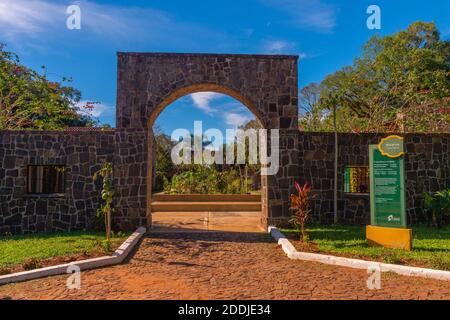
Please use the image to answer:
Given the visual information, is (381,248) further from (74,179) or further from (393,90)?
(393,90)

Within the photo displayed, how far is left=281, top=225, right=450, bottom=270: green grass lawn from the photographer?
20.1 feet

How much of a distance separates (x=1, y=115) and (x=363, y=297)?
1479 centimetres

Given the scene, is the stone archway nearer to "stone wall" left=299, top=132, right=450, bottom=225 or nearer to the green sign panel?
"stone wall" left=299, top=132, right=450, bottom=225

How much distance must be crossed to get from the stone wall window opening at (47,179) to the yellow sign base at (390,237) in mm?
9695

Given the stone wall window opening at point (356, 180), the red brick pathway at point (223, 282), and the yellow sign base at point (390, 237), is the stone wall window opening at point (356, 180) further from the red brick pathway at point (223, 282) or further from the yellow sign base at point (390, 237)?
the red brick pathway at point (223, 282)

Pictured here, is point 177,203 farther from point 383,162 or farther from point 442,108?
point 442,108

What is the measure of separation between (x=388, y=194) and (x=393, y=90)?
10068 millimetres

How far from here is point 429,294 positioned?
462cm

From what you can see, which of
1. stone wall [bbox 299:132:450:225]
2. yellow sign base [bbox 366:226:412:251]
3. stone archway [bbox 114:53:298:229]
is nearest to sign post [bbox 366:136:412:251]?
yellow sign base [bbox 366:226:412:251]

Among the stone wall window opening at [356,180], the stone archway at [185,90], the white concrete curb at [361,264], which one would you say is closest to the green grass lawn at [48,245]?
the stone archway at [185,90]

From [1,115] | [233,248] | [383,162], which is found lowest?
[233,248]

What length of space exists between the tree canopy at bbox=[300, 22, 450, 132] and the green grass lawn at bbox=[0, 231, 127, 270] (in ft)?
28.5

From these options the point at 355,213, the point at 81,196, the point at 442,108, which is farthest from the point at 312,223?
the point at 442,108
